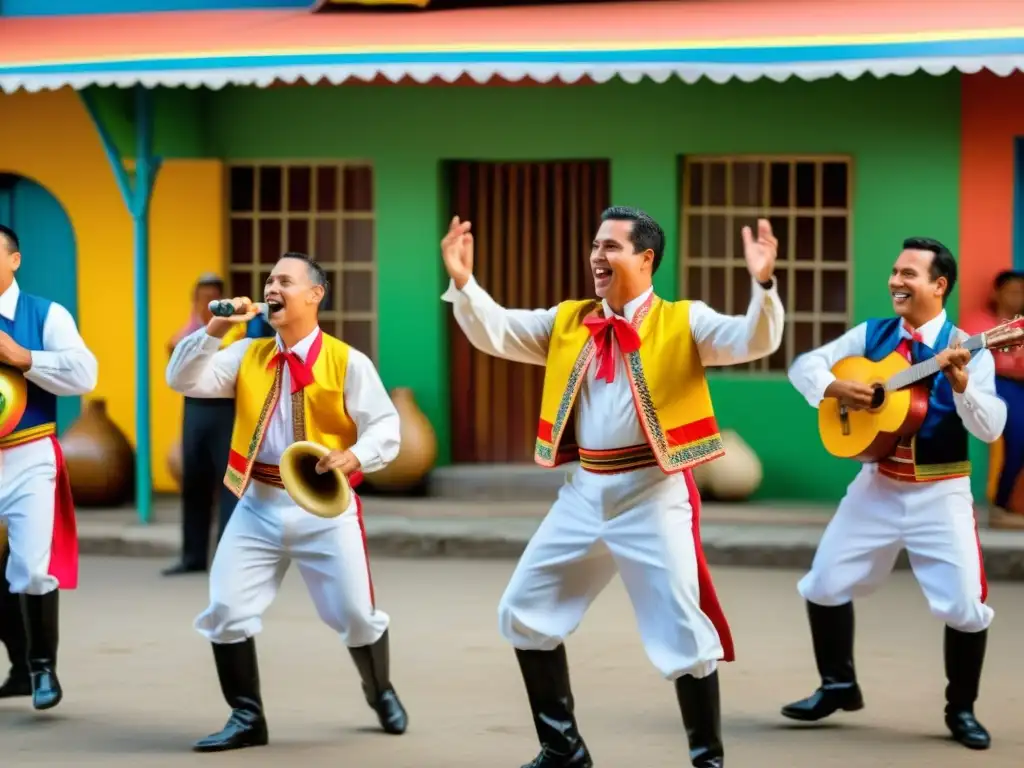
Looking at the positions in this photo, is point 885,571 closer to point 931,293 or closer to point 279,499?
point 931,293

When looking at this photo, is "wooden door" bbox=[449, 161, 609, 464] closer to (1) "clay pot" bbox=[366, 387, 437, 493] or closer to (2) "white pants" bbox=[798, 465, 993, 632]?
(1) "clay pot" bbox=[366, 387, 437, 493]

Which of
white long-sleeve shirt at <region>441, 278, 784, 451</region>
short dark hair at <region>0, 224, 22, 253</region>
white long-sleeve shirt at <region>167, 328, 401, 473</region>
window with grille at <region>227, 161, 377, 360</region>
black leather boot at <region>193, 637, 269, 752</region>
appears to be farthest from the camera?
window with grille at <region>227, 161, 377, 360</region>

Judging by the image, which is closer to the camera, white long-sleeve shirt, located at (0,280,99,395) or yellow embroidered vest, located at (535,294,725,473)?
yellow embroidered vest, located at (535,294,725,473)

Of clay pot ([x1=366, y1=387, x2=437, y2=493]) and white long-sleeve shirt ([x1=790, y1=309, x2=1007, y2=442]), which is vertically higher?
white long-sleeve shirt ([x1=790, y1=309, x2=1007, y2=442])

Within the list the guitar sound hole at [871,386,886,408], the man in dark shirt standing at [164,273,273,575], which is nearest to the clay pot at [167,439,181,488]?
the man in dark shirt standing at [164,273,273,575]

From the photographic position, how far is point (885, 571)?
7.69 metres

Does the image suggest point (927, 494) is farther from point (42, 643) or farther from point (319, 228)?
point (319, 228)

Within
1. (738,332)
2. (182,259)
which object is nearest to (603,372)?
(738,332)

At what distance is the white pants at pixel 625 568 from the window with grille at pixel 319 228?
286 inches

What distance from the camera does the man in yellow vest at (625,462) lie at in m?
6.61

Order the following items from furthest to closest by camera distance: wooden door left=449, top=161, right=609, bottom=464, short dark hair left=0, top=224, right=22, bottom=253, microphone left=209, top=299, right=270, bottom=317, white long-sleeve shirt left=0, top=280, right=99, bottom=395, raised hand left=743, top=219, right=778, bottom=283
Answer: wooden door left=449, top=161, right=609, bottom=464, short dark hair left=0, top=224, right=22, bottom=253, white long-sleeve shirt left=0, top=280, right=99, bottom=395, microphone left=209, top=299, right=270, bottom=317, raised hand left=743, top=219, right=778, bottom=283

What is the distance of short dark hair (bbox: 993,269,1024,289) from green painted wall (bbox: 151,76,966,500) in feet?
1.95

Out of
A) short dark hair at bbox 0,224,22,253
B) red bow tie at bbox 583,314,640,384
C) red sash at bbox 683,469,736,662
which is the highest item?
short dark hair at bbox 0,224,22,253

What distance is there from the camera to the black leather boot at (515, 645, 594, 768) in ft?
22.5
